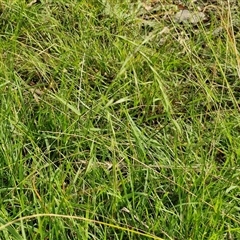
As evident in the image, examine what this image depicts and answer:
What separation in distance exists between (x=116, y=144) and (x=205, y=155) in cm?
32

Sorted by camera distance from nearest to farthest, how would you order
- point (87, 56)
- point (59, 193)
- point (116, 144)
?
point (59, 193) < point (116, 144) < point (87, 56)

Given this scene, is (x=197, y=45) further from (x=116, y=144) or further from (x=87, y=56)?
(x=116, y=144)

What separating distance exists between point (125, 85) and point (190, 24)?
27.5 inches

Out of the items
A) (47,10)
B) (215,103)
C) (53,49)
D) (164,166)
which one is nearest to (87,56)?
(53,49)

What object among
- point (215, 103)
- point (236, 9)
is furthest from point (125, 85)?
point (236, 9)

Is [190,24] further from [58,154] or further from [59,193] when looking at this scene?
[59,193]

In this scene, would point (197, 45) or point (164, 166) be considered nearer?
point (164, 166)

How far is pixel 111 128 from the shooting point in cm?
202

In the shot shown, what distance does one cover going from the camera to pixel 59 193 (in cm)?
180

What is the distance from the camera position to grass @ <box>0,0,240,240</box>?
1768mm

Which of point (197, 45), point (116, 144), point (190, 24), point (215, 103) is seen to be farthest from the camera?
point (190, 24)

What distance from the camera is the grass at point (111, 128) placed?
1.77 meters

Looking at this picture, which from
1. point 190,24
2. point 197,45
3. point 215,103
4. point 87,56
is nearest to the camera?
point 215,103

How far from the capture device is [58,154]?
2.03 m
